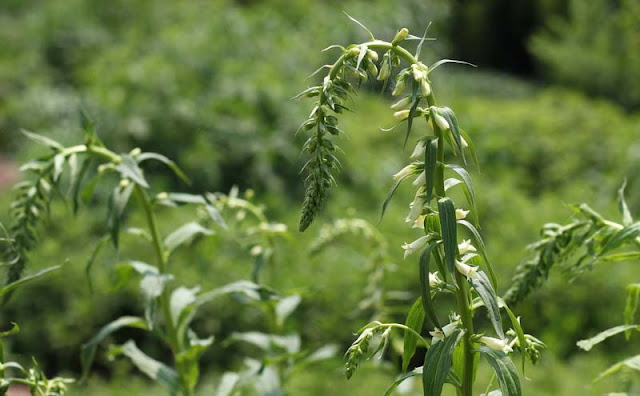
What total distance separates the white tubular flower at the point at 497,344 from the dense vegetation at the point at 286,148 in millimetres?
920

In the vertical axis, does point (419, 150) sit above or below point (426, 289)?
above

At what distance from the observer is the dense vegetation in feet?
13.5

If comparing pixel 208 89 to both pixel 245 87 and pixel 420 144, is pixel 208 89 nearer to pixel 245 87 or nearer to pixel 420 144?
pixel 245 87

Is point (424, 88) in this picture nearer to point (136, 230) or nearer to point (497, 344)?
point (497, 344)

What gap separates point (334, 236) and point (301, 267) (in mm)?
2180

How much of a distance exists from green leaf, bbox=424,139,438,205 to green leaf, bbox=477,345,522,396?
27cm

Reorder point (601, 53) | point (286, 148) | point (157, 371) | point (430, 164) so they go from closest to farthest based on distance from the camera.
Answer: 1. point (430, 164)
2. point (157, 371)
3. point (286, 148)
4. point (601, 53)

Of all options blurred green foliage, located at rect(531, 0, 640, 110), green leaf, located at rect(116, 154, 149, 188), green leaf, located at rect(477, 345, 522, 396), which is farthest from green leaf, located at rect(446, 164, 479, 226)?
blurred green foliage, located at rect(531, 0, 640, 110)

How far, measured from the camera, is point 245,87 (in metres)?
6.68

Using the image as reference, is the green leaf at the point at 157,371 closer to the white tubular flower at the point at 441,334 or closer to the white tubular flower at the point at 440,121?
the white tubular flower at the point at 441,334

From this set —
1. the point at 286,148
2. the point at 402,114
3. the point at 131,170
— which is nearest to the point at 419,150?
the point at 402,114

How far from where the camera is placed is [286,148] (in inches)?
250

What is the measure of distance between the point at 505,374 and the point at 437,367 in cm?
10

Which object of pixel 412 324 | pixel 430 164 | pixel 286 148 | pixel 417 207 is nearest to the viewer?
pixel 430 164
